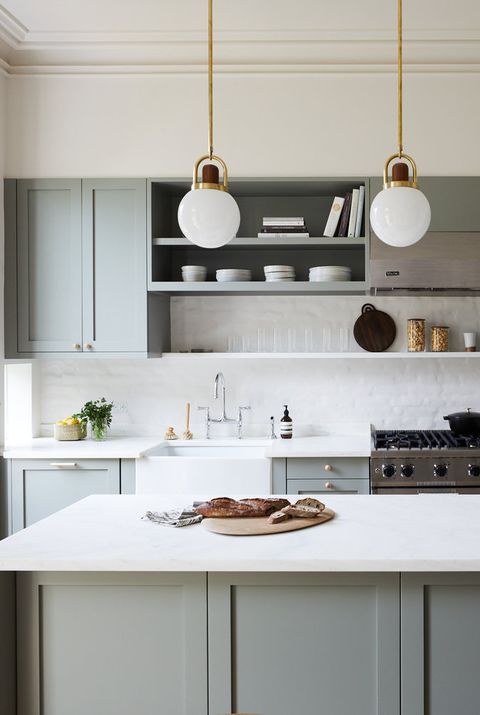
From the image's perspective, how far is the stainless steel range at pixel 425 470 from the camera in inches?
147

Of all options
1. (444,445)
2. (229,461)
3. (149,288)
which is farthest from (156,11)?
(444,445)

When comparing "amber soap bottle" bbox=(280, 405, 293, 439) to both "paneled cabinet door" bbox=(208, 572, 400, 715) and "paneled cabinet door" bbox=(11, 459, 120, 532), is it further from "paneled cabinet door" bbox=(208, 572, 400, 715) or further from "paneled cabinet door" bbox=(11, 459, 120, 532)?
"paneled cabinet door" bbox=(208, 572, 400, 715)

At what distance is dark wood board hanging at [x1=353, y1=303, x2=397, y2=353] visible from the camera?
440cm

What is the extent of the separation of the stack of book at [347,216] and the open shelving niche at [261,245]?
0.14 feet

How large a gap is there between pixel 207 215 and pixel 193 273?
1993 mm

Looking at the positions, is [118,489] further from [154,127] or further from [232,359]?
[154,127]

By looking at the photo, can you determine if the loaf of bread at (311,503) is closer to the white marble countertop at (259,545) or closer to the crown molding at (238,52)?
the white marble countertop at (259,545)

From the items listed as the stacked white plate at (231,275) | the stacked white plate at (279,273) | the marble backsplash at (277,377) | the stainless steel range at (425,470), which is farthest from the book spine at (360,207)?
the stainless steel range at (425,470)

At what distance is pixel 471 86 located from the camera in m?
4.07

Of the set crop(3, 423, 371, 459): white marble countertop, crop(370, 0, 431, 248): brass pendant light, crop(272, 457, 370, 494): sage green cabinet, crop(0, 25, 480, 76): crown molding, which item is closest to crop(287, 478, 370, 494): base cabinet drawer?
crop(272, 457, 370, 494): sage green cabinet

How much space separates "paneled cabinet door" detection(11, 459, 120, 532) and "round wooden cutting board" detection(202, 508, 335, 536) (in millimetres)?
1658

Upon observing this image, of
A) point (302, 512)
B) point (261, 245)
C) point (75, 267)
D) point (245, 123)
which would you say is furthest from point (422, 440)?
point (75, 267)

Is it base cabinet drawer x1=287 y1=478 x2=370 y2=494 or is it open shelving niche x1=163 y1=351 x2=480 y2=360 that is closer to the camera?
base cabinet drawer x1=287 y1=478 x2=370 y2=494

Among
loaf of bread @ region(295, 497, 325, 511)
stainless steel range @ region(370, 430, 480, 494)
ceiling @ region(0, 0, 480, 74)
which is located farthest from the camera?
stainless steel range @ region(370, 430, 480, 494)
